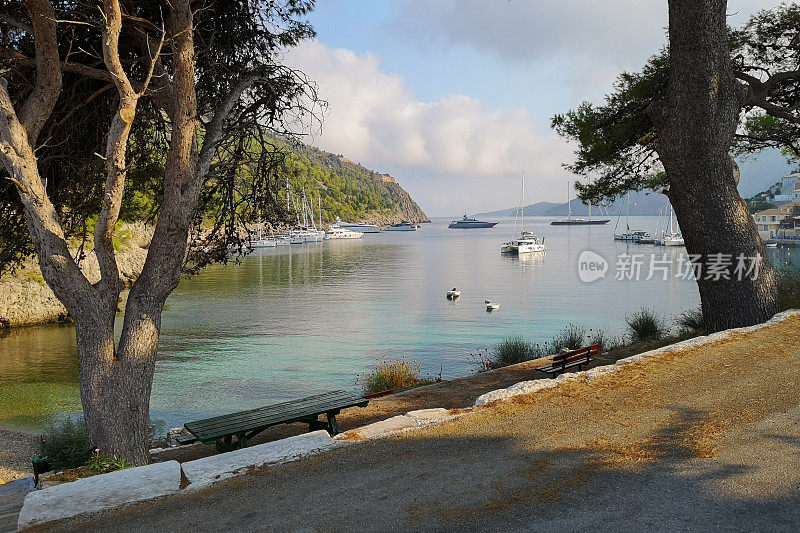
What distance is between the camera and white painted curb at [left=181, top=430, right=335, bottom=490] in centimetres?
452

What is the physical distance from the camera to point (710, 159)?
10203mm

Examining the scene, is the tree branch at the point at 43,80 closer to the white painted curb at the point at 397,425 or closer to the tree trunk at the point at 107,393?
the tree trunk at the point at 107,393

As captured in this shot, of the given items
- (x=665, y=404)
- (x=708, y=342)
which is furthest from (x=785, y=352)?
(x=665, y=404)

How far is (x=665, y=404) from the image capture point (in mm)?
5984

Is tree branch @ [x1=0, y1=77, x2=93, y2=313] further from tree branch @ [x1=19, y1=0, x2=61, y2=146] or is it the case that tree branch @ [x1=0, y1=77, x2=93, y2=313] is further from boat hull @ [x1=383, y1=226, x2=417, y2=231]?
boat hull @ [x1=383, y1=226, x2=417, y2=231]

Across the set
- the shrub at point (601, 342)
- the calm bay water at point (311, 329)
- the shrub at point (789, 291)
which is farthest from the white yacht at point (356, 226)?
the shrub at point (789, 291)

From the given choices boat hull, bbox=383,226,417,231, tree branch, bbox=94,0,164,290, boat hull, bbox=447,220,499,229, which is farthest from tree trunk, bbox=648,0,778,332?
boat hull, bbox=447,220,499,229

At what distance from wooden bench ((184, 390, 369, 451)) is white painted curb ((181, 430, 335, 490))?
1169mm

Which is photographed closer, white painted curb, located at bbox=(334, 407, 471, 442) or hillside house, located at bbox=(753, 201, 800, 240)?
white painted curb, located at bbox=(334, 407, 471, 442)

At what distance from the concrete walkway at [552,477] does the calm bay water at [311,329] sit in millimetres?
9801

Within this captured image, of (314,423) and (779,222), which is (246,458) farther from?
(779,222)

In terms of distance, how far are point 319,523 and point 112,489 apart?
1532 millimetres

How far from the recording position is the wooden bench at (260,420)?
6181mm

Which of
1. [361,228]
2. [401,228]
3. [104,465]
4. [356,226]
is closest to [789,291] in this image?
[104,465]
